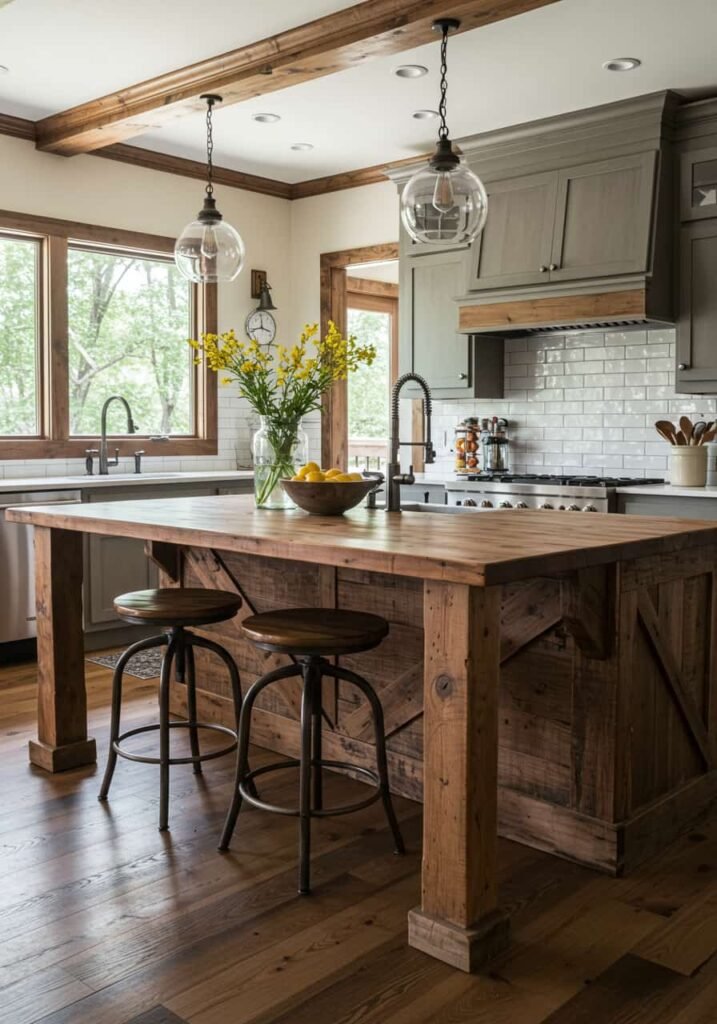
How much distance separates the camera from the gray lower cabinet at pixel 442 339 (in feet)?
19.5

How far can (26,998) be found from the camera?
2072 millimetres

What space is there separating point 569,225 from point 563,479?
1353mm

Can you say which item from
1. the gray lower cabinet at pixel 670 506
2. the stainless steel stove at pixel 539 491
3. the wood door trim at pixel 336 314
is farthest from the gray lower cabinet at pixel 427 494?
the gray lower cabinet at pixel 670 506

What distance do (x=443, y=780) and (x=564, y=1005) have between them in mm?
516

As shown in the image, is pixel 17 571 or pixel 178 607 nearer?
pixel 178 607

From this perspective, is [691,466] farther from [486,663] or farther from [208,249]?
[486,663]

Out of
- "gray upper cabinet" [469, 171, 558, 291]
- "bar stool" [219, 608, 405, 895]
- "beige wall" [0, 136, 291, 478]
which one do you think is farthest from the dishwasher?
"gray upper cabinet" [469, 171, 558, 291]

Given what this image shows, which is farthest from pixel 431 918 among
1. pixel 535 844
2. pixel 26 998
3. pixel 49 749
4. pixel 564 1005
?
pixel 49 749

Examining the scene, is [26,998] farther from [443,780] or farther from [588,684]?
[588,684]

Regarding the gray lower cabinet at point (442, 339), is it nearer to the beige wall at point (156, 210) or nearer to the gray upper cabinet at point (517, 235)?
the gray upper cabinet at point (517, 235)

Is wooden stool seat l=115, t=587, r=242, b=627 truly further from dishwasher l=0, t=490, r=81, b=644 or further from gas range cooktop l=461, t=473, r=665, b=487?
gas range cooktop l=461, t=473, r=665, b=487

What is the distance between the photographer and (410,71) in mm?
4750

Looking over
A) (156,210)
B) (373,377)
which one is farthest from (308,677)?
(373,377)

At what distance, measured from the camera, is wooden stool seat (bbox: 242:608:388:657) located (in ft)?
8.45
